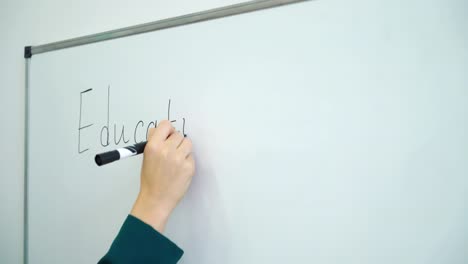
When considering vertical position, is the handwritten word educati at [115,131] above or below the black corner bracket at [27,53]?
below

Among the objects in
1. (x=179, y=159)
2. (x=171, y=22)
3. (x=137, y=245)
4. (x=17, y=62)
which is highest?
(x=171, y=22)

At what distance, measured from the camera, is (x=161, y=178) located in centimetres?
46

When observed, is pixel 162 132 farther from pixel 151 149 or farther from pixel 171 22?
pixel 171 22

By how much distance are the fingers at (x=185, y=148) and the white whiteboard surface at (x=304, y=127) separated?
2 cm

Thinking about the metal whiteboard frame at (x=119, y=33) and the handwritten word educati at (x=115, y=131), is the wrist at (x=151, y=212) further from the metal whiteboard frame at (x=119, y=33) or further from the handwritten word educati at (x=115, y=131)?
the metal whiteboard frame at (x=119, y=33)

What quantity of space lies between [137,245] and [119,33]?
1.36 ft

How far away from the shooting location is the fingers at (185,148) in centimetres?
48

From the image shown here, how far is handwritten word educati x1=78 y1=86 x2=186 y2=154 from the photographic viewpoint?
1.81ft

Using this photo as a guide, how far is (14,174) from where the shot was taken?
0.77m

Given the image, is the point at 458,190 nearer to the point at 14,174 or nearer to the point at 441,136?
the point at 441,136

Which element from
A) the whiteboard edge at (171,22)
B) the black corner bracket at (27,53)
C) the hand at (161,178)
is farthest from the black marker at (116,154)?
the black corner bracket at (27,53)

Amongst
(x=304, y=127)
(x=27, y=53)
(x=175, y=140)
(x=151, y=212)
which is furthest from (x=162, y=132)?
(x=27, y=53)

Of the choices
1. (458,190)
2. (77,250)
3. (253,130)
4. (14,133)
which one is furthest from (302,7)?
(14,133)

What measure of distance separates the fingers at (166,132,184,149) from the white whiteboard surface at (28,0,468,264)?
0.03 m
